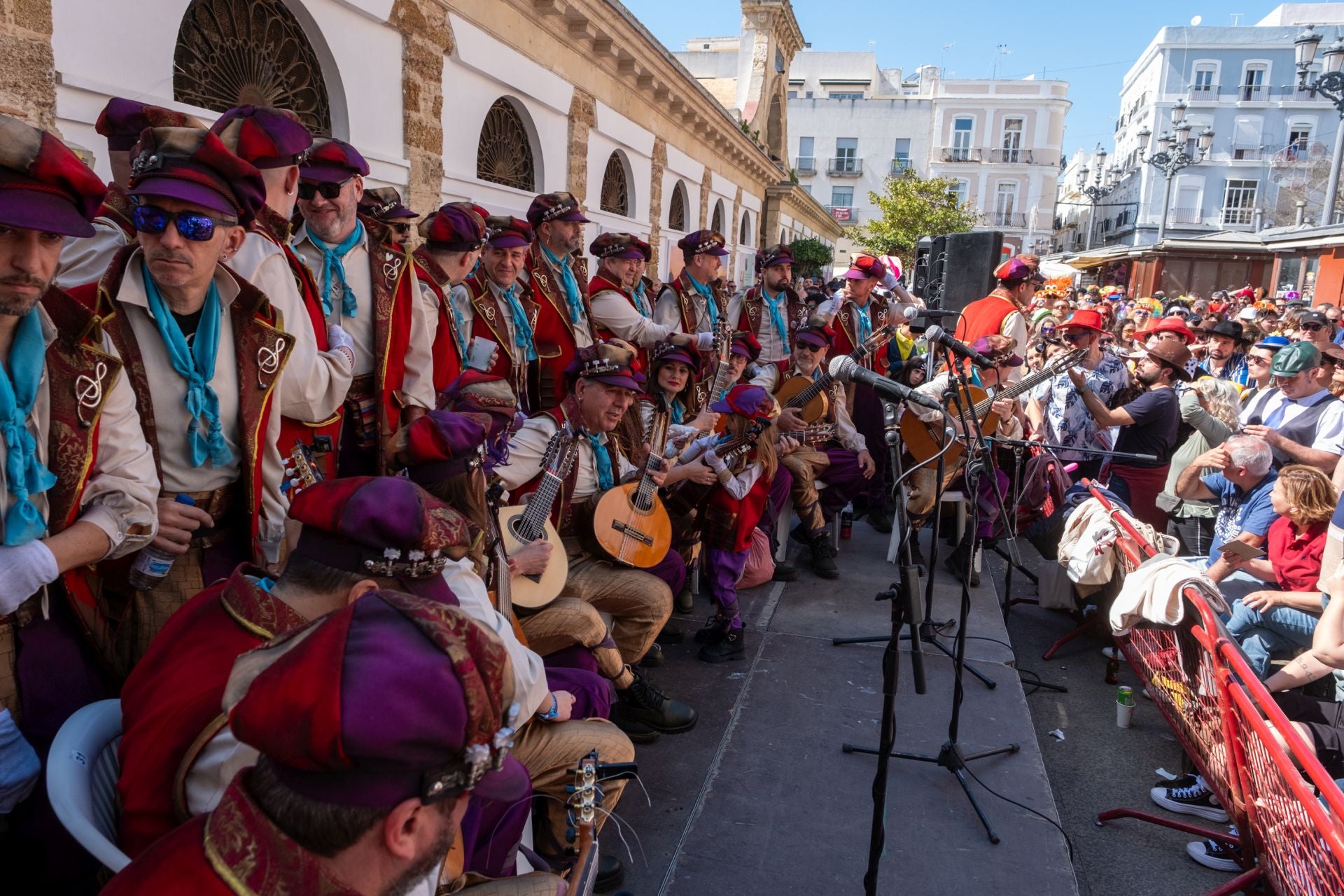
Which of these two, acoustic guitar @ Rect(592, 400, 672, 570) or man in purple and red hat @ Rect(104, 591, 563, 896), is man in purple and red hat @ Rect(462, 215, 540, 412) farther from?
man in purple and red hat @ Rect(104, 591, 563, 896)

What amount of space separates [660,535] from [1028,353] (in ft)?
19.8

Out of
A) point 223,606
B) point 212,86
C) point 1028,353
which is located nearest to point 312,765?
point 223,606

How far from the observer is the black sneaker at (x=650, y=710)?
365 centimetres

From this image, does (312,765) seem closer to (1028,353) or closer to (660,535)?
(660,535)

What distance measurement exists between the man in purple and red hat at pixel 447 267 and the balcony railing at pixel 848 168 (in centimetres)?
5132

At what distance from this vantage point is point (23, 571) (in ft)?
5.79

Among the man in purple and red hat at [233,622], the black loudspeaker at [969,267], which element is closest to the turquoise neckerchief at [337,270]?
the man in purple and red hat at [233,622]

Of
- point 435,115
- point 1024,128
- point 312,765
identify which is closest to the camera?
point 312,765

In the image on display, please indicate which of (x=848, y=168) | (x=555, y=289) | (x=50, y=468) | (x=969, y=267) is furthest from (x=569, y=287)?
(x=848, y=168)

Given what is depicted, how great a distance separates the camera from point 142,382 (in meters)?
2.15

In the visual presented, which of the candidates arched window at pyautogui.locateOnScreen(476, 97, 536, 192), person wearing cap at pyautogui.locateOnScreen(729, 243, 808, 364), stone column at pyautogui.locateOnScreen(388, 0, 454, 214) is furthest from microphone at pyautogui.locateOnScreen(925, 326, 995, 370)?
arched window at pyautogui.locateOnScreen(476, 97, 536, 192)

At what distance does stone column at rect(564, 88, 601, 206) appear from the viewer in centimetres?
895

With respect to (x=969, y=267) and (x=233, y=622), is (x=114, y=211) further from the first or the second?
(x=969, y=267)

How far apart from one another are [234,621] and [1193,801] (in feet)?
12.0
